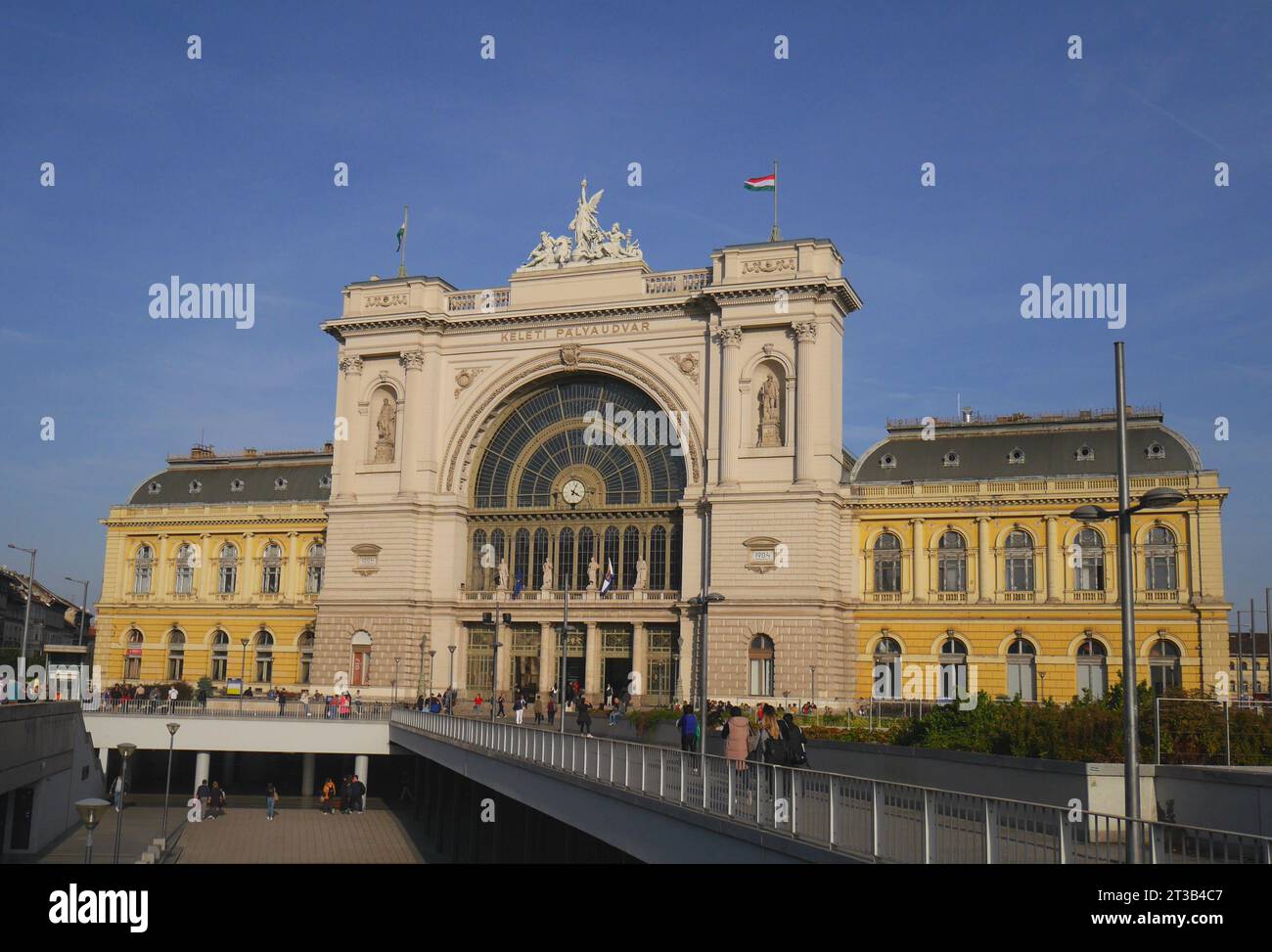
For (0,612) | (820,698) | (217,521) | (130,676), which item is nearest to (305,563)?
(217,521)

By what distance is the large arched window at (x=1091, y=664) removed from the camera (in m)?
64.0

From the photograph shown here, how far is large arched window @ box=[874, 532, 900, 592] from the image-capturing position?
69.1m

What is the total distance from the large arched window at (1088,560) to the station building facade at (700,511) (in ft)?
0.36

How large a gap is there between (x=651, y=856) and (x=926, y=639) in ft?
148

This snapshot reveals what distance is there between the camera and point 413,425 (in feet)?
243

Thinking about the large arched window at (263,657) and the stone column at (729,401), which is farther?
the large arched window at (263,657)

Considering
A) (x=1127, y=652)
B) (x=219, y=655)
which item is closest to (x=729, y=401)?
(x=219, y=655)

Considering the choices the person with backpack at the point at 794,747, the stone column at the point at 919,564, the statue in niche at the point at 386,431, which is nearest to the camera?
the person with backpack at the point at 794,747

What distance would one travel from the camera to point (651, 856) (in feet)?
80.7

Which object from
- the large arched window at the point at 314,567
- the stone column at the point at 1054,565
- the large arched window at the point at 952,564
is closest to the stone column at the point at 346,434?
the large arched window at the point at 314,567

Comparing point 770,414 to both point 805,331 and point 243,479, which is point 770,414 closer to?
point 805,331

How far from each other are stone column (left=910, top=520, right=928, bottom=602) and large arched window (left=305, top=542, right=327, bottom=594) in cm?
3620

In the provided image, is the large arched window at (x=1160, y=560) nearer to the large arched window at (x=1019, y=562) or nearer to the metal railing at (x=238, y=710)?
the large arched window at (x=1019, y=562)

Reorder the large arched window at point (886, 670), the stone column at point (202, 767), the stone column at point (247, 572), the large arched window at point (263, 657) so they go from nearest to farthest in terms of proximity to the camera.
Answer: the stone column at point (202, 767) → the large arched window at point (886, 670) → the large arched window at point (263, 657) → the stone column at point (247, 572)
